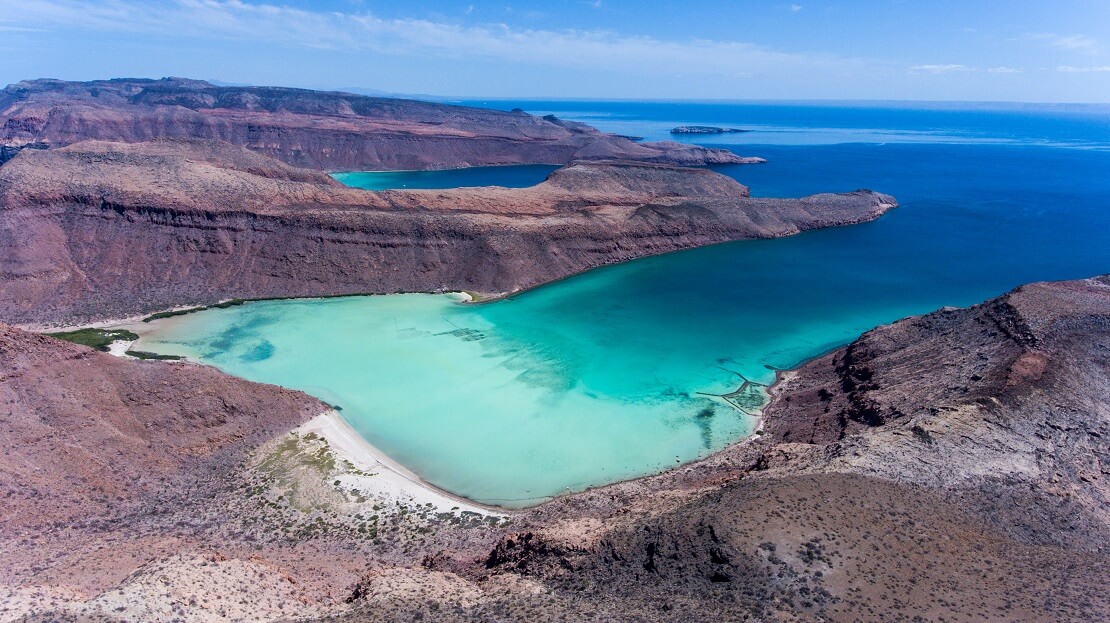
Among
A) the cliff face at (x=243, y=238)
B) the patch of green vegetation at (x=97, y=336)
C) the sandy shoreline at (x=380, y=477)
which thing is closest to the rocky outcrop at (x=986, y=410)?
the sandy shoreline at (x=380, y=477)

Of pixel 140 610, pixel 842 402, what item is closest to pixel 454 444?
pixel 140 610

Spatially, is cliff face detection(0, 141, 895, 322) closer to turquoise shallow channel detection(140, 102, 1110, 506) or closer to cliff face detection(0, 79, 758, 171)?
turquoise shallow channel detection(140, 102, 1110, 506)

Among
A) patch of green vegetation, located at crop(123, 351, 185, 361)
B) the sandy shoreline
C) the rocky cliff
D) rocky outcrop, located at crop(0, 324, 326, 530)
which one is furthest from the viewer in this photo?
patch of green vegetation, located at crop(123, 351, 185, 361)

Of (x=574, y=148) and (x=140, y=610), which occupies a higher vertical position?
(x=574, y=148)

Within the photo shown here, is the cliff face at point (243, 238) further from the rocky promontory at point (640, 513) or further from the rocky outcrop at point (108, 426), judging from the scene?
the rocky promontory at point (640, 513)

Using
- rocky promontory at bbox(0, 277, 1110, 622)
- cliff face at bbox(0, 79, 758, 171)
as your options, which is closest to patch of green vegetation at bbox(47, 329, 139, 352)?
rocky promontory at bbox(0, 277, 1110, 622)

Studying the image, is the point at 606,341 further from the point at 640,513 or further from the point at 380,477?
the point at 640,513

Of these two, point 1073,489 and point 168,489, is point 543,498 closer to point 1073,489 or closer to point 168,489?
point 168,489
